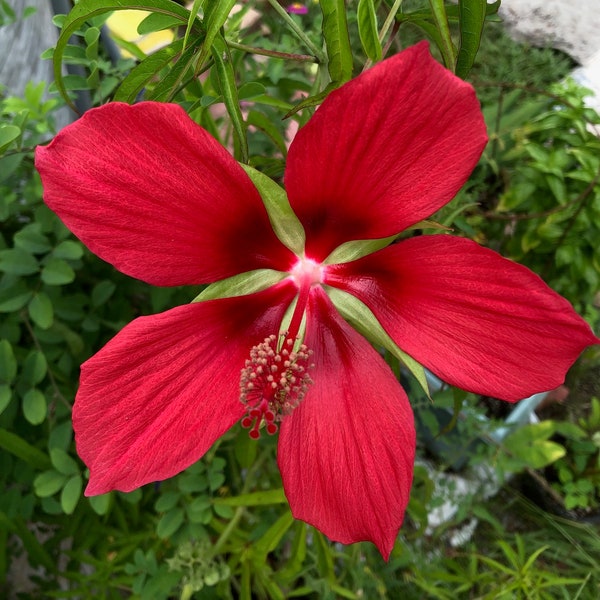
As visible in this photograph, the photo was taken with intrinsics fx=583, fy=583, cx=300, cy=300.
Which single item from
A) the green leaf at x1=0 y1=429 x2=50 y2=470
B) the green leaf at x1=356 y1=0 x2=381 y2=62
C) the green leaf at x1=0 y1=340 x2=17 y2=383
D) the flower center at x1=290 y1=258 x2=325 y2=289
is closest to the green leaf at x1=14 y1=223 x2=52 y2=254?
the green leaf at x1=0 y1=340 x2=17 y2=383

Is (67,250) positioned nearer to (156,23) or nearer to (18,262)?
(18,262)

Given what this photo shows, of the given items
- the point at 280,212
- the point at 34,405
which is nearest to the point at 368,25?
the point at 280,212

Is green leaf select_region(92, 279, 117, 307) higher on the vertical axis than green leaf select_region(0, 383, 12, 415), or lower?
higher

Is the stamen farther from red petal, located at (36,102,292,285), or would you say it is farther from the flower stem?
the flower stem

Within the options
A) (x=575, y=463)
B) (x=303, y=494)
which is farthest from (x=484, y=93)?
(x=303, y=494)

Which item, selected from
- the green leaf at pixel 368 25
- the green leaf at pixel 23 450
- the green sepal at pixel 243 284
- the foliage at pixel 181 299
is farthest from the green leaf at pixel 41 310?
the green leaf at pixel 368 25

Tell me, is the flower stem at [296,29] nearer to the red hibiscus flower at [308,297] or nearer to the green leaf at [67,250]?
the red hibiscus flower at [308,297]
